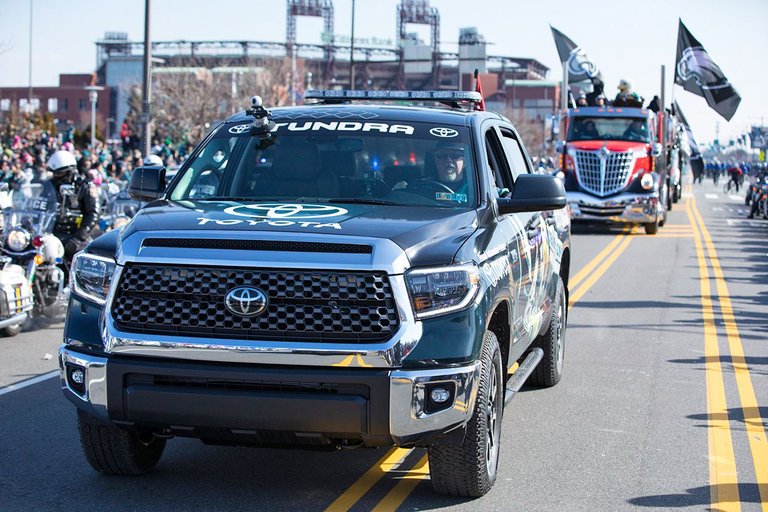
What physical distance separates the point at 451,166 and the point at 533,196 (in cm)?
52

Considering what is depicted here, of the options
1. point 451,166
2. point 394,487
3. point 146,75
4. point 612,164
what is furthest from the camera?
point 612,164

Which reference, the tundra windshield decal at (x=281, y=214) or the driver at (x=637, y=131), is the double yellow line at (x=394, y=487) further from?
the driver at (x=637, y=131)

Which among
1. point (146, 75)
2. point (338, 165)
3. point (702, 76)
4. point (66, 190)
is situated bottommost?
point (66, 190)

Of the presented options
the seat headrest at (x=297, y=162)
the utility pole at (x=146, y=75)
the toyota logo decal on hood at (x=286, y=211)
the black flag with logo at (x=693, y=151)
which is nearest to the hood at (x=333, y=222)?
the toyota logo decal on hood at (x=286, y=211)

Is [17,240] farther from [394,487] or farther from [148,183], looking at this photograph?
[394,487]

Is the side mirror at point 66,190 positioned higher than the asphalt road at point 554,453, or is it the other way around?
the side mirror at point 66,190

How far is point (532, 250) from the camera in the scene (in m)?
7.38

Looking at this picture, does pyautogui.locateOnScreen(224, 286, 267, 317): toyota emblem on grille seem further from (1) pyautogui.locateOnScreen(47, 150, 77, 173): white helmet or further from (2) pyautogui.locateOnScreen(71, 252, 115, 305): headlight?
(1) pyautogui.locateOnScreen(47, 150, 77, 173): white helmet

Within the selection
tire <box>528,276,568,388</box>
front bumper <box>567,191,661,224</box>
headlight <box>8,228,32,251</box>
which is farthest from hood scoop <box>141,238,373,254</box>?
front bumper <box>567,191,661,224</box>

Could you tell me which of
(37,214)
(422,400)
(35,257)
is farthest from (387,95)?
(37,214)

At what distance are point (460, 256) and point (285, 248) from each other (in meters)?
0.84

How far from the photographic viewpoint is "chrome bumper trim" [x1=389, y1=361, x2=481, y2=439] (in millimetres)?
5086

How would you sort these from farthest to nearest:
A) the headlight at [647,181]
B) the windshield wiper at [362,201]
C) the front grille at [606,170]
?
the front grille at [606,170], the headlight at [647,181], the windshield wiper at [362,201]

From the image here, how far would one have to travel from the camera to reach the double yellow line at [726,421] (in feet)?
20.6
